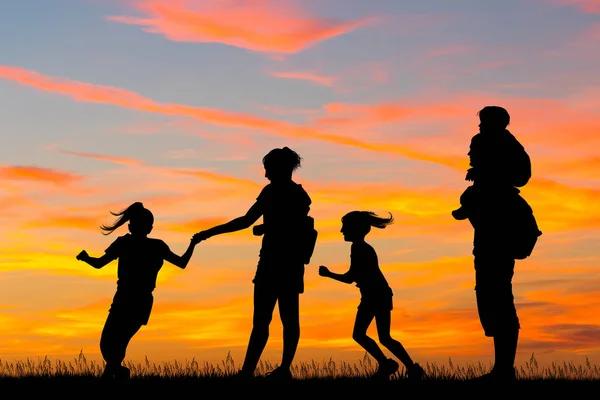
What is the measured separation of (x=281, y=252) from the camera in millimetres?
12906

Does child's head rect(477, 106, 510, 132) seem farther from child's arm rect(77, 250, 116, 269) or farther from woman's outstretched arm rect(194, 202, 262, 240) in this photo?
child's arm rect(77, 250, 116, 269)

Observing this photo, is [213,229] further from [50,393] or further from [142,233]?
[50,393]

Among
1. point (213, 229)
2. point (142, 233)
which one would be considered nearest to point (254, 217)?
point (213, 229)

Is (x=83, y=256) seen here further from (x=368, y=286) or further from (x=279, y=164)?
(x=368, y=286)

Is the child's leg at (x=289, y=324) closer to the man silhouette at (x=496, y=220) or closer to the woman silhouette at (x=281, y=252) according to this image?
the woman silhouette at (x=281, y=252)

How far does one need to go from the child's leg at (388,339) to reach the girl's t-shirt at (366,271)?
14.0 inches

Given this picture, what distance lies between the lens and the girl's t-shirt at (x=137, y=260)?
44.9 feet

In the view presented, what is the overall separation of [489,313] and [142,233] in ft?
16.4

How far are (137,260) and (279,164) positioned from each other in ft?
8.18

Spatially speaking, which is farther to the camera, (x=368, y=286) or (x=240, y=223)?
(x=368, y=286)

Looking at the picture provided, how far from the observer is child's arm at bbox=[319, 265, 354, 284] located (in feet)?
50.5

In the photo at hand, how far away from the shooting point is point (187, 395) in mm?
11539

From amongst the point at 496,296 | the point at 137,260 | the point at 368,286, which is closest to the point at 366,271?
the point at 368,286

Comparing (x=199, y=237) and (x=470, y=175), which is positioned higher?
(x=470, y=175)
